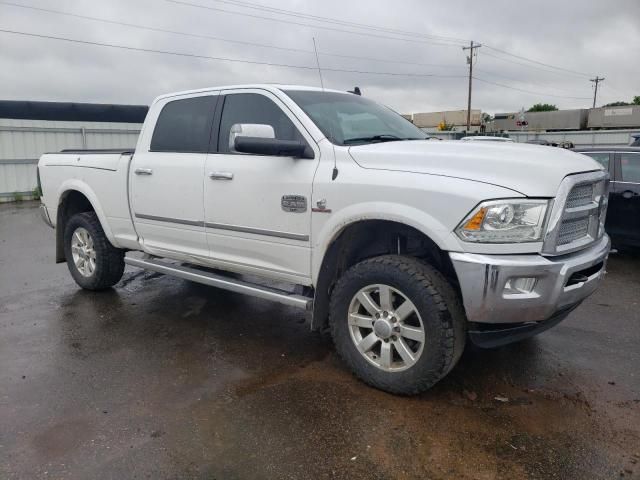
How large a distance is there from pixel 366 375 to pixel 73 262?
3.99 m

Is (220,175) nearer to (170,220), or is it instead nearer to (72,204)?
(170,220)

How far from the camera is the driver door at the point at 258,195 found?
3.73 meters

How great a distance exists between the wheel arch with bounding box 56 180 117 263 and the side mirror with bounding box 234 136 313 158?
2528 mm

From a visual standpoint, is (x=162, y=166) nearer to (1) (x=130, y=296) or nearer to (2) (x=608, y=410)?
(1) (x=130, y=296)

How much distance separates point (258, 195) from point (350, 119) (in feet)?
3.14

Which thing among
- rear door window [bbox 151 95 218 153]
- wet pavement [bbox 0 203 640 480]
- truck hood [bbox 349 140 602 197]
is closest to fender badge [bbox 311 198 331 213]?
truck hood [bbox 349 140 602 197]

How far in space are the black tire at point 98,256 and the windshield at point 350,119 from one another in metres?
2.78

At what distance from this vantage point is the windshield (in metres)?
3.88

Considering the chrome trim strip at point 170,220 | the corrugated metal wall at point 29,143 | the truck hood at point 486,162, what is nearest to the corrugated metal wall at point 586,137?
the corrugated metal wall at point 29,143

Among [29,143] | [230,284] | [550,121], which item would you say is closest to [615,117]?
[550,121]

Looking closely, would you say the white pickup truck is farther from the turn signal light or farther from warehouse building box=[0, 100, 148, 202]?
warehouse building box=[0, 100, 148, 202]

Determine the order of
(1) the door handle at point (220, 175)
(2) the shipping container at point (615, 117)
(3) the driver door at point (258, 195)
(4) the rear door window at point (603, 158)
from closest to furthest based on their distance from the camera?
(3) the driver door at point (258, 195) < (1) the door handle at point (220, 175) < (4) the rear door window at point (603, 158) < (2) the shipping container at point (615, 117)

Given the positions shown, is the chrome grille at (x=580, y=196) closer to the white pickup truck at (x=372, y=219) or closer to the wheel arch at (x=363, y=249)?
the white pickup truck at (x=372, y=219)

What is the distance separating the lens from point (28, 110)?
1966 centimetres
